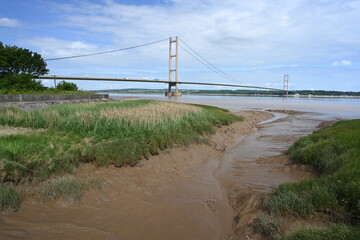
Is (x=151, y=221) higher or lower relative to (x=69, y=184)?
lower

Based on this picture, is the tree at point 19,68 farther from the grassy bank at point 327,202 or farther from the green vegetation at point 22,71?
the grassy bank at point 327,202

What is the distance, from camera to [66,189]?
493cm

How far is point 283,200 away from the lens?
4430 millimetres

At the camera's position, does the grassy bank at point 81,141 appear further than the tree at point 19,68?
No

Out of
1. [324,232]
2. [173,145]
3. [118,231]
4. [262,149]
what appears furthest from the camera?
[262,149]

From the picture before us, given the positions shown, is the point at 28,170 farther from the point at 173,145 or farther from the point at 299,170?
the point at 299,170

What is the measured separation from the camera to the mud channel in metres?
Answer: 4.18

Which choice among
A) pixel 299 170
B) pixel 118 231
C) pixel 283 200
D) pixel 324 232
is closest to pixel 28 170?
pixel 118 231

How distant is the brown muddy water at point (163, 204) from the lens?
418cm

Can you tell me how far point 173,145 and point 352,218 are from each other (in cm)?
588

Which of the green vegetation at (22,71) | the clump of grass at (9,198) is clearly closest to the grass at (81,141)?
the clump of grass at (9,198)

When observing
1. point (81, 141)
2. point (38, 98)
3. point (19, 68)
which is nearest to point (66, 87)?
point (19, 68)

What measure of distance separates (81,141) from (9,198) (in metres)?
2.87

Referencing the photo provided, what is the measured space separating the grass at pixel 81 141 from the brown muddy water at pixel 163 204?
383 mm
